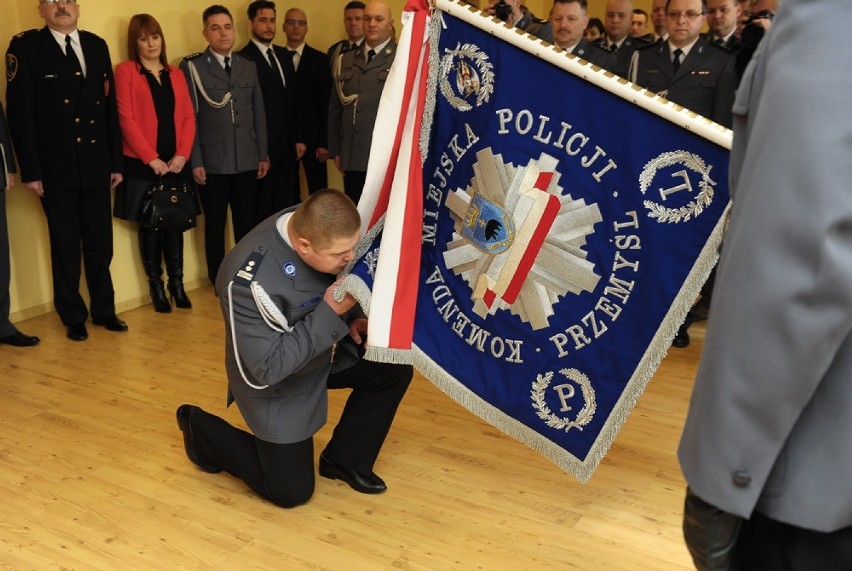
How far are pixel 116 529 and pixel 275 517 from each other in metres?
0.43

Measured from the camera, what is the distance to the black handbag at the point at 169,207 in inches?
177

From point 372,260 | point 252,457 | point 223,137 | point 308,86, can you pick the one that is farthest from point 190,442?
point 308,86

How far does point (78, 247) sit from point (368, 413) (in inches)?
86.0

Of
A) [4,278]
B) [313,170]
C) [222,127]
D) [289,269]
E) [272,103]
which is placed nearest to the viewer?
[289,269]

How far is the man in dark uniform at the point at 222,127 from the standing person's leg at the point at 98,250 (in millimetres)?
634

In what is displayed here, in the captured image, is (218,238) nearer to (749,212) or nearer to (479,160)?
(479,160)

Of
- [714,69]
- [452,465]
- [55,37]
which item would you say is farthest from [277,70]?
[452,465]

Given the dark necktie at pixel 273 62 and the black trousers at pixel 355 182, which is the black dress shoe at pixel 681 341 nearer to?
the black trousers at pixel 355 182

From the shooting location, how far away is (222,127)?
488 centimetres

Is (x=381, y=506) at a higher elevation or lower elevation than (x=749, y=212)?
lower

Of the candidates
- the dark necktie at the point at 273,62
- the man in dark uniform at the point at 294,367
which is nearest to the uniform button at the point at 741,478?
the man in dark uniform at the point at 294,367

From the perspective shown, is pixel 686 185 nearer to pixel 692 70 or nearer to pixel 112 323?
pixel 692 70

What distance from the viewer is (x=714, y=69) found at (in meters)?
4.08

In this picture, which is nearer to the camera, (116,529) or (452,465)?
(116,529)
